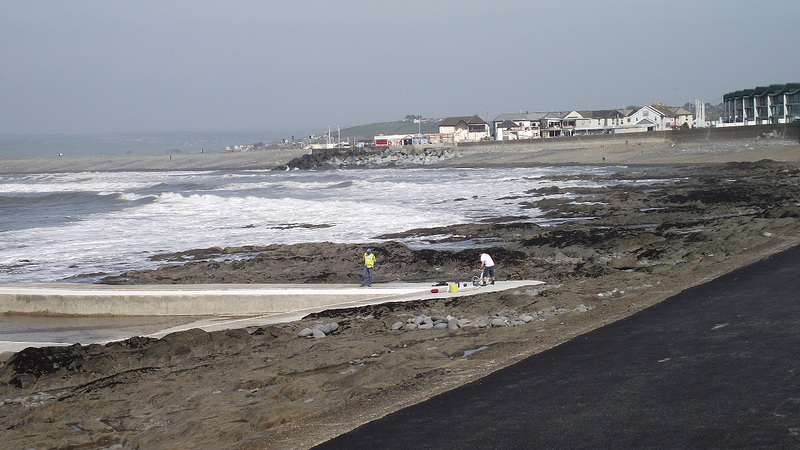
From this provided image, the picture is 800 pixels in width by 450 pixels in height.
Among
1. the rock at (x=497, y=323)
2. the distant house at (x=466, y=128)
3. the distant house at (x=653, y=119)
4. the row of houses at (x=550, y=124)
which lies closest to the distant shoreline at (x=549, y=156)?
the row of houses at (x=550, y=124)

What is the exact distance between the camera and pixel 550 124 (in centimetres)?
12406

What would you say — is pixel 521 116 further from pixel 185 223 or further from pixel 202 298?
pixel 202 298

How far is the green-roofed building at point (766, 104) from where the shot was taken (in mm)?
85375

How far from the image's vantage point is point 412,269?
62.7ft

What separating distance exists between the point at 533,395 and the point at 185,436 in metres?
3.50

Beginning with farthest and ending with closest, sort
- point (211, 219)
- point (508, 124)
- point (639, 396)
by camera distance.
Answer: point (508, 124), point (211, 219), point (639, 396)

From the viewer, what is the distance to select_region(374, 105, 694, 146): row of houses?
4469 inches

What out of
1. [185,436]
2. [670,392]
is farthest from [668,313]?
[185,436]

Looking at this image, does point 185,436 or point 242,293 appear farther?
point 242,293

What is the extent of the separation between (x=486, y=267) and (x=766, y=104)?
85.2 m

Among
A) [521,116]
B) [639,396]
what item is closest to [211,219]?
[639,396]

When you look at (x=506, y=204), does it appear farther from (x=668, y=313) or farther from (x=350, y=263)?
(x=668, y=313)

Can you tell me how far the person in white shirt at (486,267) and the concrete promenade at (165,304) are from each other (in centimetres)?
27

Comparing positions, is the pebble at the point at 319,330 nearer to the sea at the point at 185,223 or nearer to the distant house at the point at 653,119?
the sea at the point at 185,223
